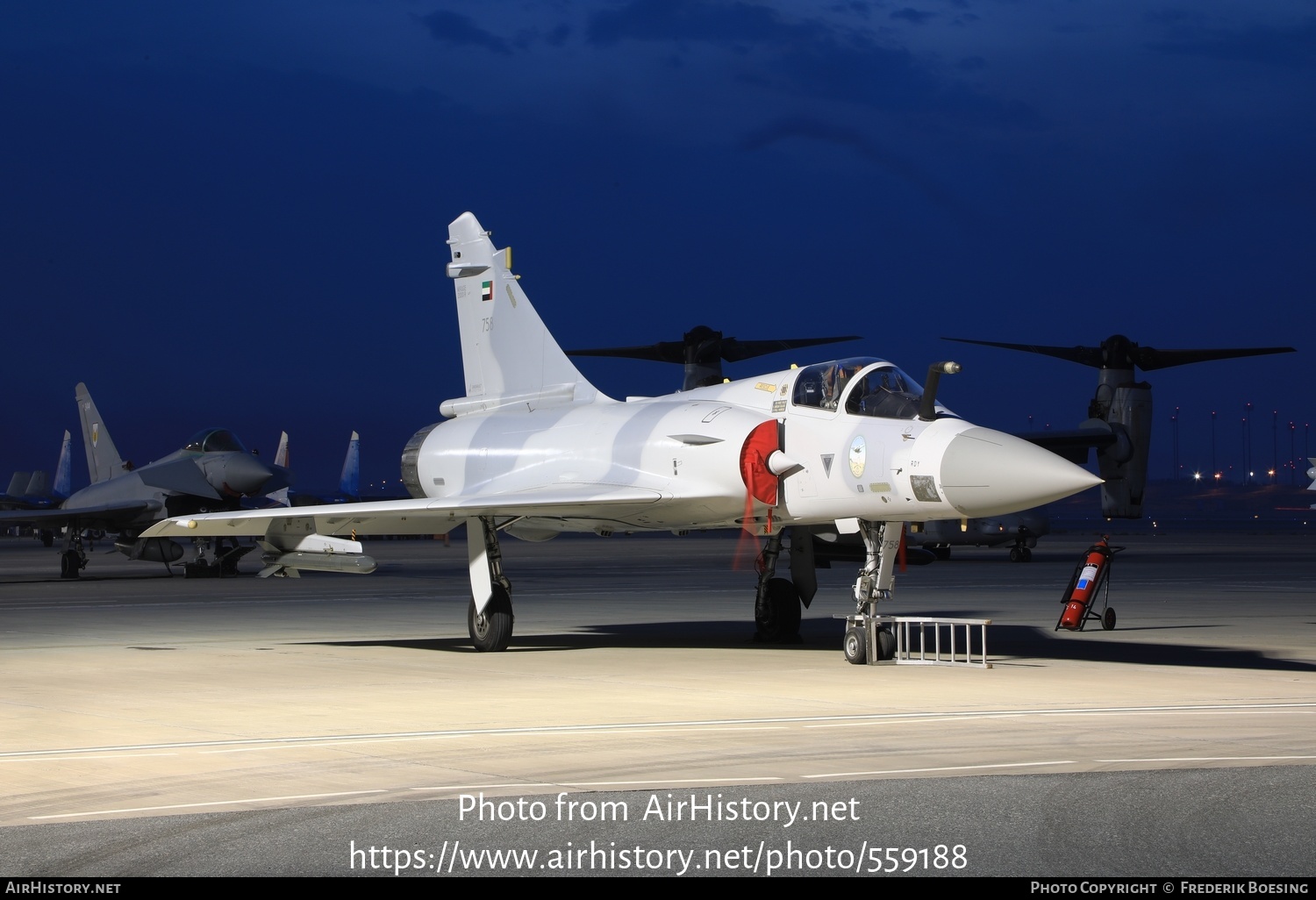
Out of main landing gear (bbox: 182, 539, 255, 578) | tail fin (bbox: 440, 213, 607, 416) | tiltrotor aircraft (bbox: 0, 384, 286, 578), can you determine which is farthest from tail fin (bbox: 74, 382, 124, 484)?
tail fin (bbox: 440, 213, 607, 416)

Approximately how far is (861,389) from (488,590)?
4395 mm

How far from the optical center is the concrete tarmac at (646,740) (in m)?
5.88

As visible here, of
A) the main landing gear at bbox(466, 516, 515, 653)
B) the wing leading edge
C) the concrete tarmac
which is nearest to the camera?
the concrete tarmac

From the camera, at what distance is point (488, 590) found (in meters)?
15.1

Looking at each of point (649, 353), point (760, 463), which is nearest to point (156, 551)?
point (649, 353)

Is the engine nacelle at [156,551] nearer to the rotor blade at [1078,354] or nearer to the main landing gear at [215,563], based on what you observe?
the main landing gear at [215,563]

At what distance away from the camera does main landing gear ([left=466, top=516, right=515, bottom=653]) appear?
599 inches

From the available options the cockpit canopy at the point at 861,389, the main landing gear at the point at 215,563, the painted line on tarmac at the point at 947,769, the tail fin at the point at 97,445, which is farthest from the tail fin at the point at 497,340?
the tail fin at the point at 97,445

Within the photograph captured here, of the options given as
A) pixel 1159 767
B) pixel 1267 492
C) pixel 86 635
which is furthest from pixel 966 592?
pixel 1267 492

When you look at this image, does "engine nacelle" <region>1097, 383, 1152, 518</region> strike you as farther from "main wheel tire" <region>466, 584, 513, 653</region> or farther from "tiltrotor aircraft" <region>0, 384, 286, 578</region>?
"tiltrotor aircraft" <region>0, 384, 286, 578</region>

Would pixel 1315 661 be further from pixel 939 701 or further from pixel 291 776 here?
pixel 291 776

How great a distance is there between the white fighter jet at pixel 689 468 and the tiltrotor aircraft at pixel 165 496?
55.2 ft

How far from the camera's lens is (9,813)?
6559 millimetres

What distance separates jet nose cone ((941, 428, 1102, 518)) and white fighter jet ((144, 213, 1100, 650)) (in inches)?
0.5
